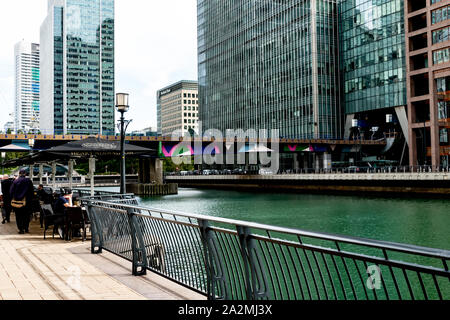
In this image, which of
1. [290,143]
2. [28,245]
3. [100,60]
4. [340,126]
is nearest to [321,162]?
[290,143]

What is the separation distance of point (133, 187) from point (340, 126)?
50.5 meters

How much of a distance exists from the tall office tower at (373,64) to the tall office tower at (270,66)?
146 inches

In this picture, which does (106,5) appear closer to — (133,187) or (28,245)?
(133,187)

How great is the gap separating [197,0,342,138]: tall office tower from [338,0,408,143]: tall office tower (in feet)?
12.2

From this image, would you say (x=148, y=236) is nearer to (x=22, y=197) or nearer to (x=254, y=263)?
(x=254, y=263)

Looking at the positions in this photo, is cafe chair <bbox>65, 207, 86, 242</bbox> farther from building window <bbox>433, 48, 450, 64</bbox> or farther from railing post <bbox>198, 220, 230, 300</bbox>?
building window <bbox>433, 48, 450, 64</bbox>

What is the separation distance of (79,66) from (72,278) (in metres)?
184

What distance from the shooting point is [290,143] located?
74.8 metres

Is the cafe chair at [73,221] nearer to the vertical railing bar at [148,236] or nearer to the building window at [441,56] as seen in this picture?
the vertical railing bar at [148,236]

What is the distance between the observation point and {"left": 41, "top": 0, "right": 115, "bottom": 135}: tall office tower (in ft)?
578

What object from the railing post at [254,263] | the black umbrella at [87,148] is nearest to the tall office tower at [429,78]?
the black umbrella at [87,148]

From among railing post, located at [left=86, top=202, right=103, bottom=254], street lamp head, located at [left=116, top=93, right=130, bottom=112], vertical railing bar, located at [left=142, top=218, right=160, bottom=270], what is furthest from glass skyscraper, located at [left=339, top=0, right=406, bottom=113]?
vertical railing bar, located at [left=142, top=218, right=160, bottom=270]

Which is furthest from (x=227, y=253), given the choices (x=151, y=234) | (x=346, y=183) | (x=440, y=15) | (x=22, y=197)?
(x=440, y=15)

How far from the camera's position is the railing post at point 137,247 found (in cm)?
721
